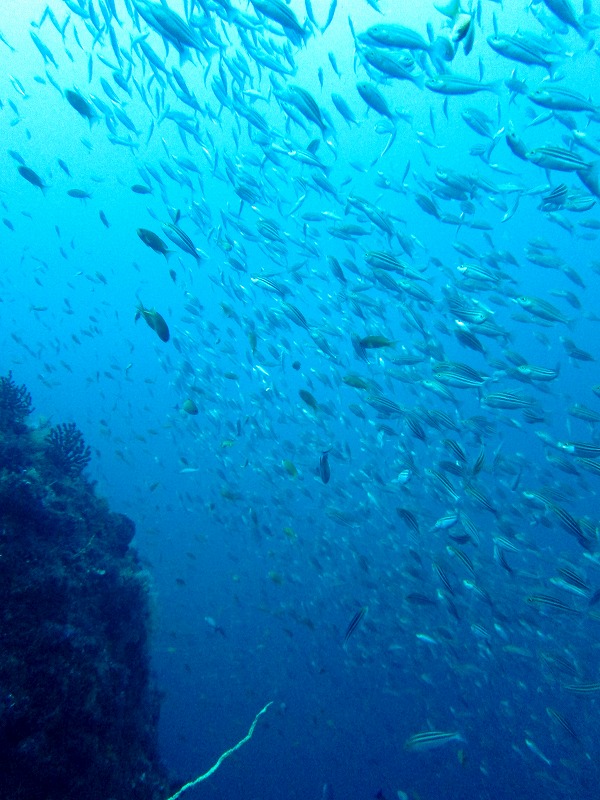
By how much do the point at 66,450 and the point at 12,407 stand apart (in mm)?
1196

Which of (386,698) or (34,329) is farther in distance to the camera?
(34,329)

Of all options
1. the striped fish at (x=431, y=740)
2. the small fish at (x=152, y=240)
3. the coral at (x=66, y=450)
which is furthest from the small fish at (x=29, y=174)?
the striped fish at (x=431, y=740)

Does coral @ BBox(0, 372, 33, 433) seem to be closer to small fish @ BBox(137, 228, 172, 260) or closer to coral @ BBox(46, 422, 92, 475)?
coral @ BBox(46, 422, 92, 475)

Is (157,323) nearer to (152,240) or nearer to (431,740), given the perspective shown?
(152,240)

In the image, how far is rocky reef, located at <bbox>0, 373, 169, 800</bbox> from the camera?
325 centimetres

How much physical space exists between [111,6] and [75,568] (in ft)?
29.8

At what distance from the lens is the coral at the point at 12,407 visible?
263 inches

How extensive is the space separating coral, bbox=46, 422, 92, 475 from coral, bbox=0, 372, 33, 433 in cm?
53

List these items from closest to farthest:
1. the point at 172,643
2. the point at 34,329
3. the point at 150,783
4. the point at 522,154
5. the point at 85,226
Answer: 1. the point at 150,783
2. the point at 522,154
3. the point at 172,643
4. the point at 85,226
5. the point at 34,329

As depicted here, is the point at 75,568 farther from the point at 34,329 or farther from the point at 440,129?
the point at 34,329

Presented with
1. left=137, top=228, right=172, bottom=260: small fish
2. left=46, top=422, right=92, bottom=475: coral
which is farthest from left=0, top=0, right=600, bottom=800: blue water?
left=46, top=422, right=92, bottom=475: coral

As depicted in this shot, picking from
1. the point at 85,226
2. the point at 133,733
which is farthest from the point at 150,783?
the point at 85,226

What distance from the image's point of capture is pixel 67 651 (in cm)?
376

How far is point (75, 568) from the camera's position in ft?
16.2
